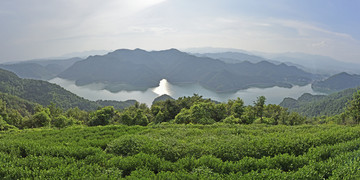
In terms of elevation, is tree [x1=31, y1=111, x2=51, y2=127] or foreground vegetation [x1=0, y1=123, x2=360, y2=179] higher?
foreground vegetation [x1=0, y1=123, x2=360, y2=179]

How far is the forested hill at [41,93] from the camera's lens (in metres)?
109

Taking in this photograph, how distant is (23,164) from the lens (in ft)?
23.0

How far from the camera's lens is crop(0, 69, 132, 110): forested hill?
10925cm

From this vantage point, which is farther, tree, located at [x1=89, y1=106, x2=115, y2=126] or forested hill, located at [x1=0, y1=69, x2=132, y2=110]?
forested hill, located at [x1=0, y1=69, x2=132, y2=110]

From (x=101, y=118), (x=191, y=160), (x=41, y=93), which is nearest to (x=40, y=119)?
(x=101, y=118)

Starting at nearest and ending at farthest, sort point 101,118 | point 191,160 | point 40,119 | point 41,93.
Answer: point 191,160 < point 40,119 < point 101,118 < point 41,93

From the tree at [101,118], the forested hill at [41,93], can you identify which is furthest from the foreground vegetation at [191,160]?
the forested hill at [41,93]

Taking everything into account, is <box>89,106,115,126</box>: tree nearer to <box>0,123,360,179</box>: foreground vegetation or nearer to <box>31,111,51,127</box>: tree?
<box>31,111,51,127</box>: tree

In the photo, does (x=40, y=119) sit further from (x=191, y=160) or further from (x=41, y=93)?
(x=41, y=93)

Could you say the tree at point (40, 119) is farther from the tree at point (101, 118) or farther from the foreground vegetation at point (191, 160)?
the foreground vegetation at point (191, 160)

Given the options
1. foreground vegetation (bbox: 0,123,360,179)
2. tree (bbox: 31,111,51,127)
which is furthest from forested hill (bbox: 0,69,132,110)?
foreground vegetation (bbox: 0,123,360,179)

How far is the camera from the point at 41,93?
115812mm

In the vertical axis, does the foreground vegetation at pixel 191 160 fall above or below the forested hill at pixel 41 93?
above

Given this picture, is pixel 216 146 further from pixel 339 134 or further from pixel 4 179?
pixel 4 179
